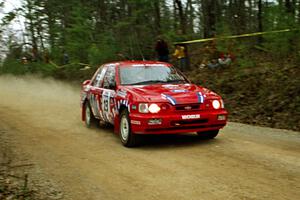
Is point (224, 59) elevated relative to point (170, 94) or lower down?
elevated

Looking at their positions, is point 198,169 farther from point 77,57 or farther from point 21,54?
point 21,54

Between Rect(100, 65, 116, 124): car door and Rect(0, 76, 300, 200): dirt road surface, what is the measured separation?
1.69 feet

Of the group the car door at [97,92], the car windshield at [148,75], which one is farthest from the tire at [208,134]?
the car door at [97,92]

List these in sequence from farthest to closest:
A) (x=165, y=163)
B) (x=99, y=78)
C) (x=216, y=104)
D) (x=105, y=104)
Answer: (x=99, y=78), (x=105, y=104), (x=216, y=104), (x=165, y=163)

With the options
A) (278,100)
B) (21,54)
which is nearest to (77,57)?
(21,54)

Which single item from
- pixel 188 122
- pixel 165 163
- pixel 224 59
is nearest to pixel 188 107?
pixel 188 122

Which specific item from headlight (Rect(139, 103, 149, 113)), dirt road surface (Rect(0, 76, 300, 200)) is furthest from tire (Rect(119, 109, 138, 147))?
headlight (Rect(139, 103, 149, 113))

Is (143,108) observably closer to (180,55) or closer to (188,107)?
(188,107)

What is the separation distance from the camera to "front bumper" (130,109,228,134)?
8078mm

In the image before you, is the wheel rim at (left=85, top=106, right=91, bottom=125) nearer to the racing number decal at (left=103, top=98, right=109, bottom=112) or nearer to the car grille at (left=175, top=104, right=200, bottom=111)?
the racing number decal at (left=103, top=98, right=109, bottom=112)

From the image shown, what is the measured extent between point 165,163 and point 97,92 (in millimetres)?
3935

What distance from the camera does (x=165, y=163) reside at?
7051mm

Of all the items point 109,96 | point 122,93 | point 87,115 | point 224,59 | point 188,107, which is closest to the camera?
point 188,107

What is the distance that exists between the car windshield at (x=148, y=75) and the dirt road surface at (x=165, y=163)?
49.1 inches
